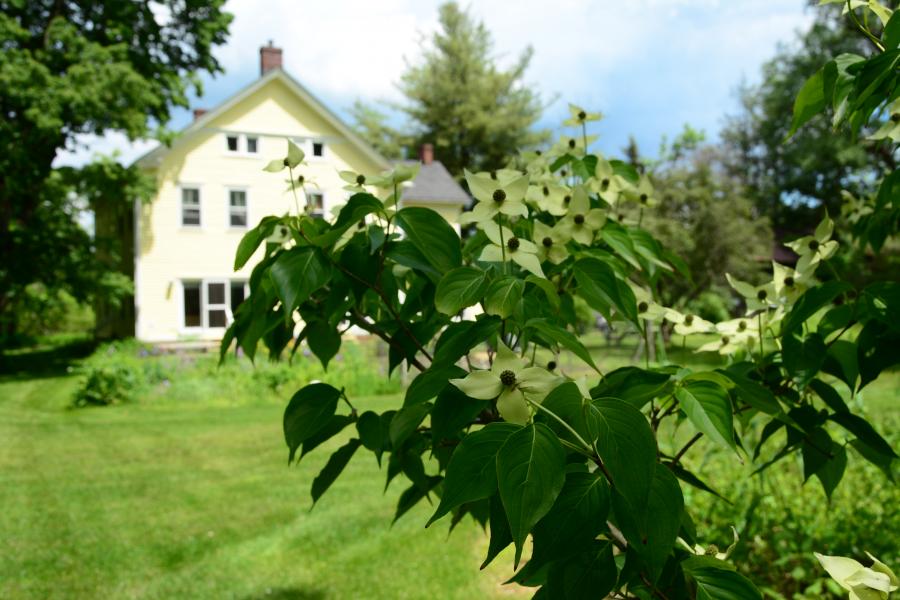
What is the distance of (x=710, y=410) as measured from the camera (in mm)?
951

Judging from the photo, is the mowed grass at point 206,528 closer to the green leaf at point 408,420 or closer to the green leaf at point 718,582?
the green leaf at point 408,420

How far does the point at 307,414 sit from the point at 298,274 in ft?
0.91

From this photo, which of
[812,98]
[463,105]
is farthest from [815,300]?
[463,105]

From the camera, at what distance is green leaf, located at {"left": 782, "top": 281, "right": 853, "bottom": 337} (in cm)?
117

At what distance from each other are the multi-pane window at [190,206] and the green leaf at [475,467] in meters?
18.7

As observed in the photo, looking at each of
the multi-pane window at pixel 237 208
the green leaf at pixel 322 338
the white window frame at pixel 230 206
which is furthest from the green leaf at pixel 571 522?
the multi-pane window at pixel 237 208

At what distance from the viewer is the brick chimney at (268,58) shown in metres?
19.4

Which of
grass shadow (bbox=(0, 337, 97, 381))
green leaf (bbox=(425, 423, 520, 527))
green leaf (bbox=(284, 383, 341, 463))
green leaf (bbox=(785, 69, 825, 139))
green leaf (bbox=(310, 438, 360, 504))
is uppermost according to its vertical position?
green leaf (bbox=(785, 69, 825, 139))

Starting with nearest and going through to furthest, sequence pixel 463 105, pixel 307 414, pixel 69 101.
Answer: pixel 307 414, pixel 69 101, pixel 463 105

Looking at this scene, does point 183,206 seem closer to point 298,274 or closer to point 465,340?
point 298,274

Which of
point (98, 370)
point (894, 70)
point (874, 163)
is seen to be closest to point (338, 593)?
point (894, 70)

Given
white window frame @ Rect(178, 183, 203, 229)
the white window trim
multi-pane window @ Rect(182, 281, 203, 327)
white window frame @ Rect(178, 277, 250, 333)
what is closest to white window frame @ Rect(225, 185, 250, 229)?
white window frame @ Rect(178, 183, 203, 229)

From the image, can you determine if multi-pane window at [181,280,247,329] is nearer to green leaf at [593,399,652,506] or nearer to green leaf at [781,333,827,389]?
green leaf at [781,333,827,389]

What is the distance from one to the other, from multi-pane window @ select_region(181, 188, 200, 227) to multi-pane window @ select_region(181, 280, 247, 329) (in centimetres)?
158
